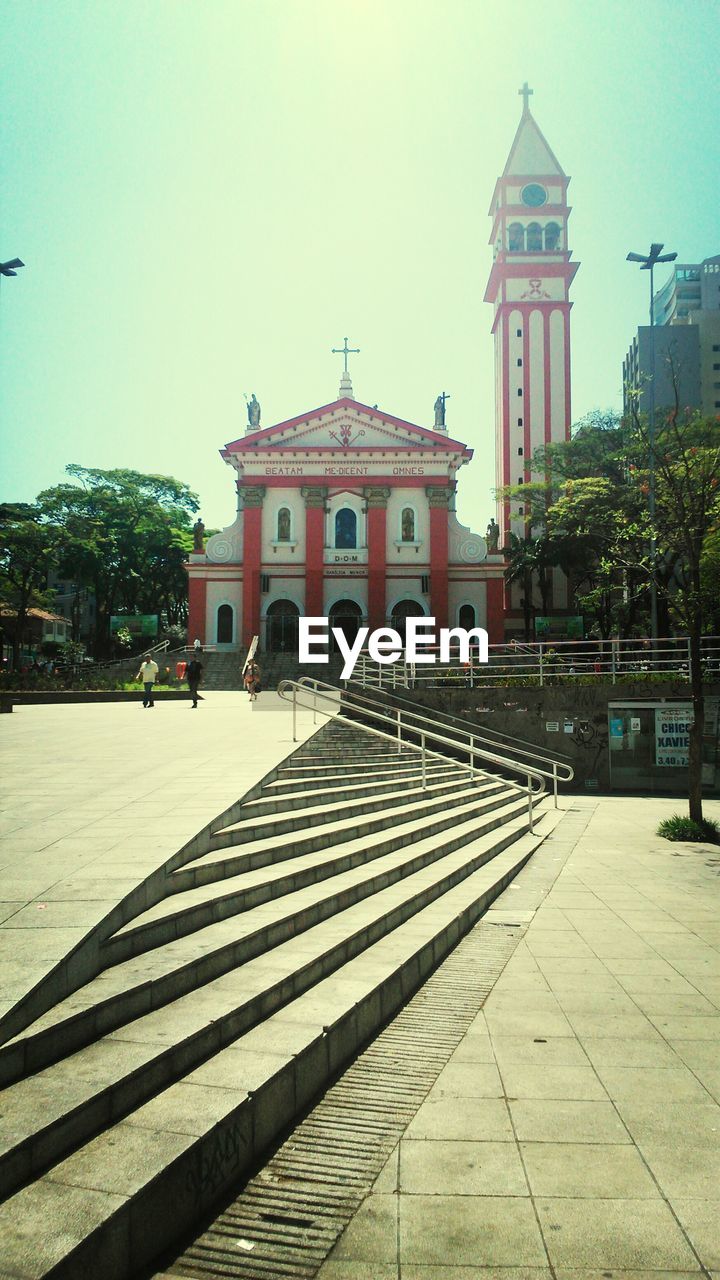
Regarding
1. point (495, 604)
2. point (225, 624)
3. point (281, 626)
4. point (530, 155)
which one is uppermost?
point (530, 155)

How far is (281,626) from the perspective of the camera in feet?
143

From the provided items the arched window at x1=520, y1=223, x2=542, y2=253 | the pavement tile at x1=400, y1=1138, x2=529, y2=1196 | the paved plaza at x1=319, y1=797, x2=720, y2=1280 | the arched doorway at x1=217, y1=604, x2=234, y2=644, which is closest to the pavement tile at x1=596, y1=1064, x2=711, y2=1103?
the paved plaza at x1=319, y1=797, x2=720, y2=1280

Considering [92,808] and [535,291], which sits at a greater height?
[535,291]

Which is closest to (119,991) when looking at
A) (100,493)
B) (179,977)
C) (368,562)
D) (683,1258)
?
(179,977)

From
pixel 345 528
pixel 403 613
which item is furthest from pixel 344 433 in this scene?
pixel 403 613

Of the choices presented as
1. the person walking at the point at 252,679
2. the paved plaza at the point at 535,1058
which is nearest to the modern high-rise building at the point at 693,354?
the person walking at the point at 252,679

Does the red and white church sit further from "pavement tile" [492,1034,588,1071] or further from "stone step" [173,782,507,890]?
"pavement tile" [492,1034,588,1071]

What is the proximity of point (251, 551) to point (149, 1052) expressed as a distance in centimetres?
4100

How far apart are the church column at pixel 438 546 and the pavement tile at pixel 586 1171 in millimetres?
39465

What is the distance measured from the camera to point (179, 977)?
4598 mm

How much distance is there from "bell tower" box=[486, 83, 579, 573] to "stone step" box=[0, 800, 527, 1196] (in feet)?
154

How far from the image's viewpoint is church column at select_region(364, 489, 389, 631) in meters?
43.6

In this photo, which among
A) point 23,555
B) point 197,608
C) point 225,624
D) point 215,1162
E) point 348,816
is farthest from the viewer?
point 23,555

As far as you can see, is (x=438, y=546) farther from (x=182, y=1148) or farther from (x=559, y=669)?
(x=182, y=1148)
